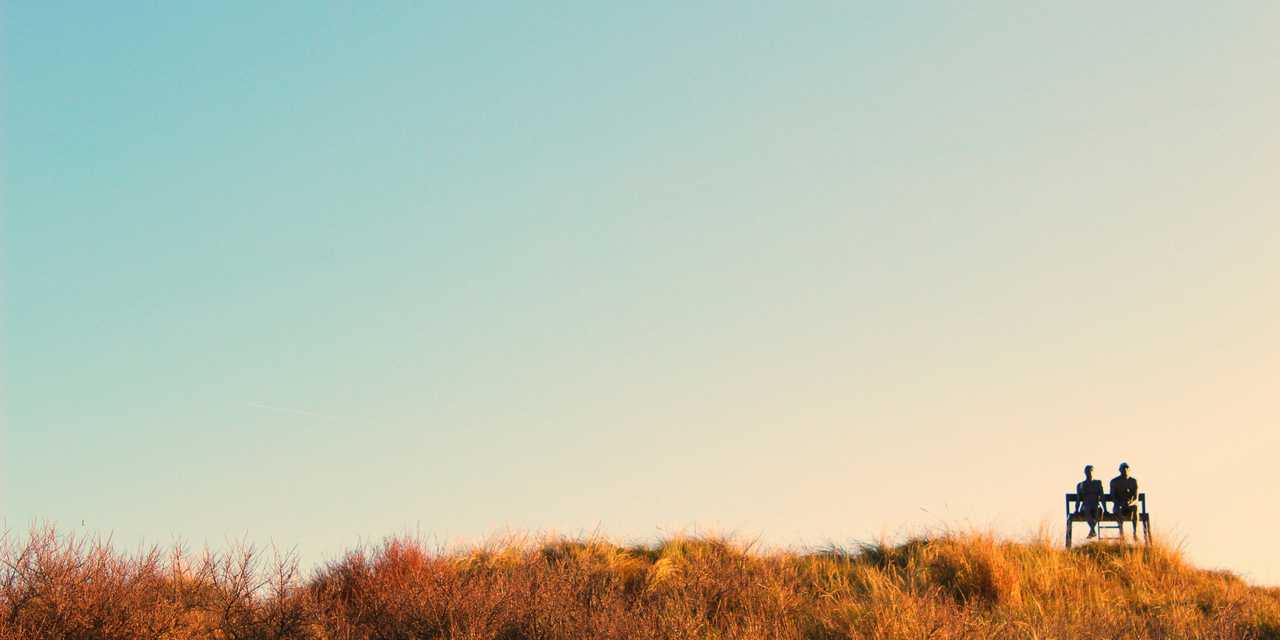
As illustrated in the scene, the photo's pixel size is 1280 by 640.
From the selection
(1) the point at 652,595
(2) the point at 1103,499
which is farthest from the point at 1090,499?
(1) the point at 652,595

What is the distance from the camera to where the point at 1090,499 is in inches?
784

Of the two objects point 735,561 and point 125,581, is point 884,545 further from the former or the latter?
point 125,581

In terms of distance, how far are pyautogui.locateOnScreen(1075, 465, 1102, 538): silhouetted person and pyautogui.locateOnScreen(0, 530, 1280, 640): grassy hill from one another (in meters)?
2.05

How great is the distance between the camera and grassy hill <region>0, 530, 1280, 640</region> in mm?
11430

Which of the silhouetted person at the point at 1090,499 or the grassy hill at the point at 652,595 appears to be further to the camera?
the silhouetted person at the point at 1090,499

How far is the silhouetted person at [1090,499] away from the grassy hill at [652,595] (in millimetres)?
2054

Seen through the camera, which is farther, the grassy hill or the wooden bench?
the wooden bench

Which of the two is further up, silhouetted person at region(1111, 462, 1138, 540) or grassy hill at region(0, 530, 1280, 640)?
silhouetted person at region(1111, 462, 1138, 540)

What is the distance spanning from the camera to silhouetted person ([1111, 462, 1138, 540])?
1958cm

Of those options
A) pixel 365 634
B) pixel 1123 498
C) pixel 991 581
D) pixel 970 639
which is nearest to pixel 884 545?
pixel 991 581

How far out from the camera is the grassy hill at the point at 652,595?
11.4 m

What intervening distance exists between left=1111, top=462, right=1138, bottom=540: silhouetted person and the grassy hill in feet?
6.12

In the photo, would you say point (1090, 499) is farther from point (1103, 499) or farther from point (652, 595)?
point (652, 595)

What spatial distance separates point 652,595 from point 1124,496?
9515 millimetres
